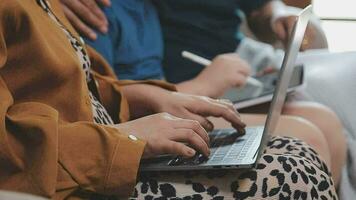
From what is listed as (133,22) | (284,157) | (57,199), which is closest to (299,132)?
(284,157)

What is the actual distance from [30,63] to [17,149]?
5.5 inches

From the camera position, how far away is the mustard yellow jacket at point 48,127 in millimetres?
769

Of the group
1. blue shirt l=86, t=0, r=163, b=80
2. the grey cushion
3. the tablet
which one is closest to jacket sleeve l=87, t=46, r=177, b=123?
blue shirt l=86, t=0, r=163, b=80

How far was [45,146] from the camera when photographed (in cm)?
77

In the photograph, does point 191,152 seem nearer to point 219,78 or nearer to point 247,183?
point 247,183

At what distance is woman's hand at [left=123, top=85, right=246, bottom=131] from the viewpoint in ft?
3.38

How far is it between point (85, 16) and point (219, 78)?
1.06 ft

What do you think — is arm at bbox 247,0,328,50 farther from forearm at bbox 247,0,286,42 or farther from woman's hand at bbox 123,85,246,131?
woman's hand at bbox 123,85,246,131

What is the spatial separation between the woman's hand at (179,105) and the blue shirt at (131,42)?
0.58 ft

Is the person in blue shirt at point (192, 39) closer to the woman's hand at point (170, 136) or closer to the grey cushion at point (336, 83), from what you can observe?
the grey cushion at point (336, 83)

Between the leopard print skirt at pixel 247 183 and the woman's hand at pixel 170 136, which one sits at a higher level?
the woman's hand at pixel 170 136

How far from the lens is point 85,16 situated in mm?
1294

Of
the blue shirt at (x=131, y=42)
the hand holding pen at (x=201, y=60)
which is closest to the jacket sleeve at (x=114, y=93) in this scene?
the blue shirt at (x=131, y=42)

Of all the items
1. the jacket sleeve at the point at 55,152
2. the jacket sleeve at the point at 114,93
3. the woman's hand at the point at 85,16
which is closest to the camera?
the jacket sleeve at the point at 55,152
